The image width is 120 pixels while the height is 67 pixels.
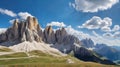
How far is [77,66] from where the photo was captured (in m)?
199

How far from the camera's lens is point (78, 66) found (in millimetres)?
199625

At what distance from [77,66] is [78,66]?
95 cm
